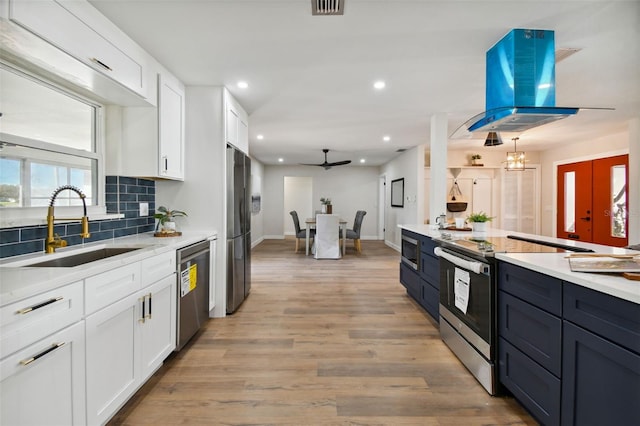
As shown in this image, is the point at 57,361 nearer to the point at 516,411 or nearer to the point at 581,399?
the point at 581,399

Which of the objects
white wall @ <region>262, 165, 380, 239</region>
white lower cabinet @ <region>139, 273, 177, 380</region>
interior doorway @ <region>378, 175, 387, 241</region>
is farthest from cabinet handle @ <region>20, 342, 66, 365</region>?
white wall @ <region>262, 165, 380, 239</region>

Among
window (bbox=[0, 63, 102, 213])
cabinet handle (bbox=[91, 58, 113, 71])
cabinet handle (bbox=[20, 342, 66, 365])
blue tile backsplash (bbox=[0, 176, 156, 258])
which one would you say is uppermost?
cabinet handle (bbox=[91, 58, 113, 71])

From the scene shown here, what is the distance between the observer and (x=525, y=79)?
225cm

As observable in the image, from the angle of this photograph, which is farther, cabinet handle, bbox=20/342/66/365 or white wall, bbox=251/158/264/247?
white wall, bbox=251/158/264/247

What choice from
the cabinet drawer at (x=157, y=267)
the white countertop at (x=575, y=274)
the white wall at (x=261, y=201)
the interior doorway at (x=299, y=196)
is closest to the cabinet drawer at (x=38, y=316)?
the cabinet drawer at (x=157, y=267)

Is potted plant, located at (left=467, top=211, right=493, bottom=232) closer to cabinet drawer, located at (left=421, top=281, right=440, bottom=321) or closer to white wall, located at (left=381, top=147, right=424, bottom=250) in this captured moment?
cabinet drawer, located at (left=421, top=281, right=440, bottom=321)

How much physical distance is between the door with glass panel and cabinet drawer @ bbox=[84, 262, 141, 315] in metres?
6.72

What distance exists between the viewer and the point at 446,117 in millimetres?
4148

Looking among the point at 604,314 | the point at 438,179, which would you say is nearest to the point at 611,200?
the point at 438,179

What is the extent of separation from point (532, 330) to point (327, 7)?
214 cm

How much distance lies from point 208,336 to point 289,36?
2.52 metres

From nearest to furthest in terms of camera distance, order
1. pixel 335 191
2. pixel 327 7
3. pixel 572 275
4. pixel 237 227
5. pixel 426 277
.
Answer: pixel 572 275, pixel 327 7, pixel 426 277, pixel 237 227, pixel 335 191

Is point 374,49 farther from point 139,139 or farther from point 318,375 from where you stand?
point 318,375

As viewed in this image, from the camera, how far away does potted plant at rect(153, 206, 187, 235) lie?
283 centimetres
